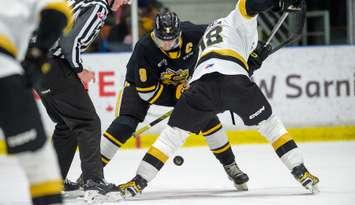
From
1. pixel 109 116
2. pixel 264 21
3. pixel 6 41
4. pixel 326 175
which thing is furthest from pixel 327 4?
pixel 6 41

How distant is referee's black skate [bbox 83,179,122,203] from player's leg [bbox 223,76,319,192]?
65 cm

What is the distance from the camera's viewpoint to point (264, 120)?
3828 mm

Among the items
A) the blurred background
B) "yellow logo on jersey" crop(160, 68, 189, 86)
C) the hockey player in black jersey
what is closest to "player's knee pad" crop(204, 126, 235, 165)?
the hockey player in black jersey

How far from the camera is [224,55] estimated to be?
395 cm

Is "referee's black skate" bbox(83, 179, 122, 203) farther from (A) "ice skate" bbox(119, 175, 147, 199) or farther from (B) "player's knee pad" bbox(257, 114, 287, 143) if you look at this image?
(B) "player's knee pad" bbox(257, 114, 287, 143)

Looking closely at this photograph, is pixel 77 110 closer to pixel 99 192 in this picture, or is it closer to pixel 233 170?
pixel 99 192

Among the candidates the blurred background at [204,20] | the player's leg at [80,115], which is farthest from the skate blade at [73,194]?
the blurred background at [204,20]

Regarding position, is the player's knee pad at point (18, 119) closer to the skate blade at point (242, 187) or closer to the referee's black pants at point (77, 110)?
the referee's black pants at point (77, 110)

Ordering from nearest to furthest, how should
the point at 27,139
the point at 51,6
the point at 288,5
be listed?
the point at 27,139 → the point at 51,6 → the point at 288,5

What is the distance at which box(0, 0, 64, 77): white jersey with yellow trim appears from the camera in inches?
93.0

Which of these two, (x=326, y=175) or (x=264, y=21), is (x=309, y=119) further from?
(x=326, y=175)

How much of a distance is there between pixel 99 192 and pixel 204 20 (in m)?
3.79

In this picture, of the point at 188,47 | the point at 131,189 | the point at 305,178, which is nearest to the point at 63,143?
the point at 131,189

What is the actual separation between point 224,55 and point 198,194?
2.15ft
